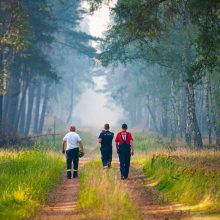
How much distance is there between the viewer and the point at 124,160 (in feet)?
52.2

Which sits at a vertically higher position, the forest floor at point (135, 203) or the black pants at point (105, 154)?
the black pants at point (105, 154)

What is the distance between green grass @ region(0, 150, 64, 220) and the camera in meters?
9.95

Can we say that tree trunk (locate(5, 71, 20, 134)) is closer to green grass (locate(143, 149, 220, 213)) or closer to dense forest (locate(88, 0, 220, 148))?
dense forest (locate(88, 0, 220, 148))

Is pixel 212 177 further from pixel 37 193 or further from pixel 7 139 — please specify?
pixel 7 139

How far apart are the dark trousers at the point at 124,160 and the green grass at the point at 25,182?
7.09 ft

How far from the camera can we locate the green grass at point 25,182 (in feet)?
32.7

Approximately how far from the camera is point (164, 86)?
1732 inches

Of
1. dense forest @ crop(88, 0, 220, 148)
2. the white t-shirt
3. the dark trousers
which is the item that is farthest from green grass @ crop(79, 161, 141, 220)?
dense forest @ crop(88, 0, 220, 148)

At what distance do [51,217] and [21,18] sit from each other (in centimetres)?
1428

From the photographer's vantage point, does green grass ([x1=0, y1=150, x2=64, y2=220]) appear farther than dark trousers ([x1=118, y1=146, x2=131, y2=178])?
No

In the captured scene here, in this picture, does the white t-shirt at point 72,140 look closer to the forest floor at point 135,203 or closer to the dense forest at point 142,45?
the forest floor at point 135,203

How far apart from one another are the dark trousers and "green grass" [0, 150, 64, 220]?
2.16 meters

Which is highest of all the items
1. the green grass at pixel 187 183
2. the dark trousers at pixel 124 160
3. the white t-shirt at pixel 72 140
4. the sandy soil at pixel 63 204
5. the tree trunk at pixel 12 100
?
the tree trunk at pixel 12 100

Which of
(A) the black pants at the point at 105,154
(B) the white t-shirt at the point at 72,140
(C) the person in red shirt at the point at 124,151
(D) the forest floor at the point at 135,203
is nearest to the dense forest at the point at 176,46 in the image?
(C) the person in red shirt at the point at 124,151
